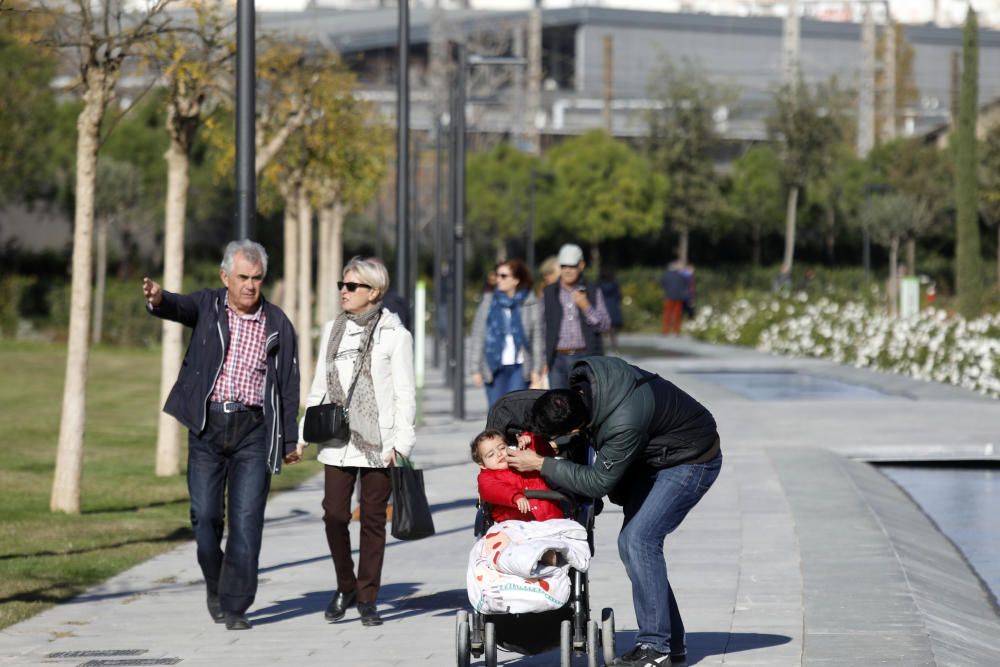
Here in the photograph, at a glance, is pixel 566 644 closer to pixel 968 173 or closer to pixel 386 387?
pixel 386 387

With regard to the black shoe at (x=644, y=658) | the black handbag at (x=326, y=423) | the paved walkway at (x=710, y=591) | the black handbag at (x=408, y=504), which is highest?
the black handbag at (x=326, y=423)

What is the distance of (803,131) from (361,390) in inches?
2142

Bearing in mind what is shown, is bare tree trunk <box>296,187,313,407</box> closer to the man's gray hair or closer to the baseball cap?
the baseball cap

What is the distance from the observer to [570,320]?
600 inches

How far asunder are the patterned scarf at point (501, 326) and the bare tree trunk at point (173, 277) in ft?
8.53

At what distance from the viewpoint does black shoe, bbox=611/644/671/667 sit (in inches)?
276

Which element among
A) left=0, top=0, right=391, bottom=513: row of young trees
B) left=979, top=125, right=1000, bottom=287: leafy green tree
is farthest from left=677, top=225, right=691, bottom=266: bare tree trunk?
left=0, top=0, right=391, bottom=513: row of young trees

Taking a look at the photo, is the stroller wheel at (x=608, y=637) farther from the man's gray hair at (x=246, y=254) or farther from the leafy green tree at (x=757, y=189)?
the leafy green tree at (x=757, y=189)

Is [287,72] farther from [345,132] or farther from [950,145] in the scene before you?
[950,145]

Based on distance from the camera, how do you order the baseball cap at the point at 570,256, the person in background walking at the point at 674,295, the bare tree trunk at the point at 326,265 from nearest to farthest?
the baseball cap at the point at 570,256
the bare tree trunk at the point at 326,265
the person in background walking at the point at 674,295

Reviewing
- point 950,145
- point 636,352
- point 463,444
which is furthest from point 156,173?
point 463,444

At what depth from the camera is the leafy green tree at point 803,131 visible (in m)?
61.5

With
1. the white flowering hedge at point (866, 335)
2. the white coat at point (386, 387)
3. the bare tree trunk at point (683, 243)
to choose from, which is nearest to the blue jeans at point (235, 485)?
the white coat at point (386, 387)

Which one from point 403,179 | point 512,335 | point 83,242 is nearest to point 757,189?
point 403,179
